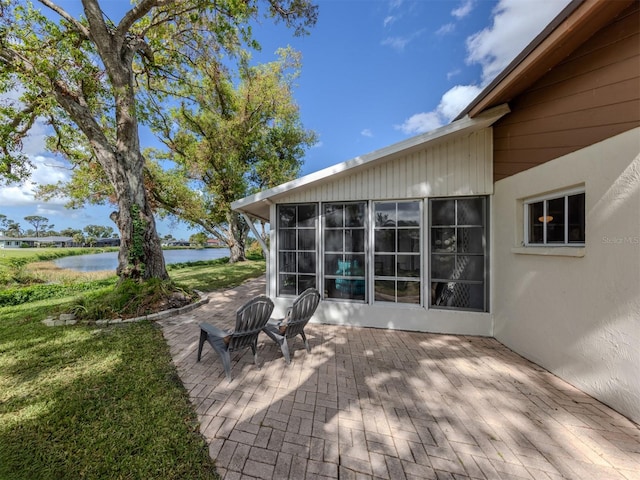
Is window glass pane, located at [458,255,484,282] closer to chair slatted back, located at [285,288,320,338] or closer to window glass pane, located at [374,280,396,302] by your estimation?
window glass pane, located at [374,280,396,302]

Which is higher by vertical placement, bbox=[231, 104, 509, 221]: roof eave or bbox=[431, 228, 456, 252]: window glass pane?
bbox=[231, 104, 509, 221]: roof eave

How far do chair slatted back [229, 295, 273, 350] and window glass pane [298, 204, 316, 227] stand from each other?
7.94 ft

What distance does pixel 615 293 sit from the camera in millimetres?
2426

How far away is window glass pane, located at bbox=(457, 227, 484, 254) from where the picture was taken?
448 centimetres

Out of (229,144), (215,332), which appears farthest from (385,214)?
(229,144)

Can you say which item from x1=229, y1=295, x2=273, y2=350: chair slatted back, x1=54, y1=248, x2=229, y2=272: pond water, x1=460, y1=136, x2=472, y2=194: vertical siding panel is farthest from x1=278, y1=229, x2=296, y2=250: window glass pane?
x1=54, y1=248, x2=229, y2=272: pond water

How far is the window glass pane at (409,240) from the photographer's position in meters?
4.73

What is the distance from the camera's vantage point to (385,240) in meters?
4.95

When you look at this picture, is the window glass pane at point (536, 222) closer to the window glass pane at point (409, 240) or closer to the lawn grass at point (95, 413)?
the window glass pane at point (409, 240)

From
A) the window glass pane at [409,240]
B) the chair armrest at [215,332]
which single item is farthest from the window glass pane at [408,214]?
the chair armrest at [215,332]

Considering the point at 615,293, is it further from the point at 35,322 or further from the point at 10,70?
the point at 10,70

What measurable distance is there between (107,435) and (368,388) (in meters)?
2.55

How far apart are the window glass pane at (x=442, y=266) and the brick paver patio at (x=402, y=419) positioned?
1367mm

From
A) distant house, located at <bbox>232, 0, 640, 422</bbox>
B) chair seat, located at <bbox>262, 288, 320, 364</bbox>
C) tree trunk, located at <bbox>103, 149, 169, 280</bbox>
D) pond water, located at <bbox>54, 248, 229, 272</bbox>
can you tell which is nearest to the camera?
distant house, located at <bbox>232, 0, 640, 422</bbox>
